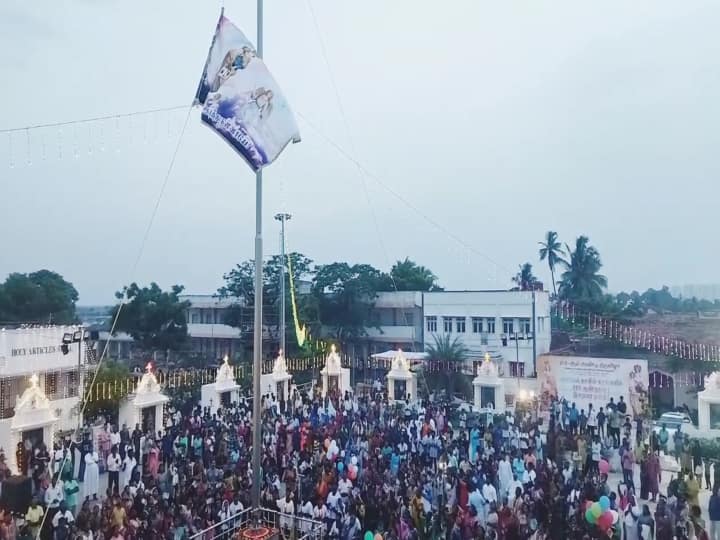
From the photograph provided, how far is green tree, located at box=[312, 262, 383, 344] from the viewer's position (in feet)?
110

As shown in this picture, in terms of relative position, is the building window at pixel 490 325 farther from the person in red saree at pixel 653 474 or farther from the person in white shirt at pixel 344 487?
the person in white shirt at pixel 344 487

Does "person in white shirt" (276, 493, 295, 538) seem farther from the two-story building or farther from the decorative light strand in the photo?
the two-story building

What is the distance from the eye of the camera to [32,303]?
108 ft

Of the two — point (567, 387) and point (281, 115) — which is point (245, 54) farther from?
point (567, 387)

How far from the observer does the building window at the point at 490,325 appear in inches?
1150

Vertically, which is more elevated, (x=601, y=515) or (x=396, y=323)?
(x=396, y=323)

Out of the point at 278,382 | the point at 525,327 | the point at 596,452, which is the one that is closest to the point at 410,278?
the point at 525,327

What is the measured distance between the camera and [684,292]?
1426 inches

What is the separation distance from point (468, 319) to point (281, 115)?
24.2 m

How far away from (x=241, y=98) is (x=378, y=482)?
710cm

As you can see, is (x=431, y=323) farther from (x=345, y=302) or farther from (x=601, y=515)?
(x=601, y=515)

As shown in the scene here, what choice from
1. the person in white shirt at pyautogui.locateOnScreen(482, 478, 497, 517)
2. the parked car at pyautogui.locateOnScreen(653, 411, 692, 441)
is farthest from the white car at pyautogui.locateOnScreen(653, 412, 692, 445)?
the person in white shirt at pyautogui.locateOnScreen(482, 478, 497, 517)

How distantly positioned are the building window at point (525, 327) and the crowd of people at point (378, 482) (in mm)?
11706

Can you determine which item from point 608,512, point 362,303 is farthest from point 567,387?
point 362,303
